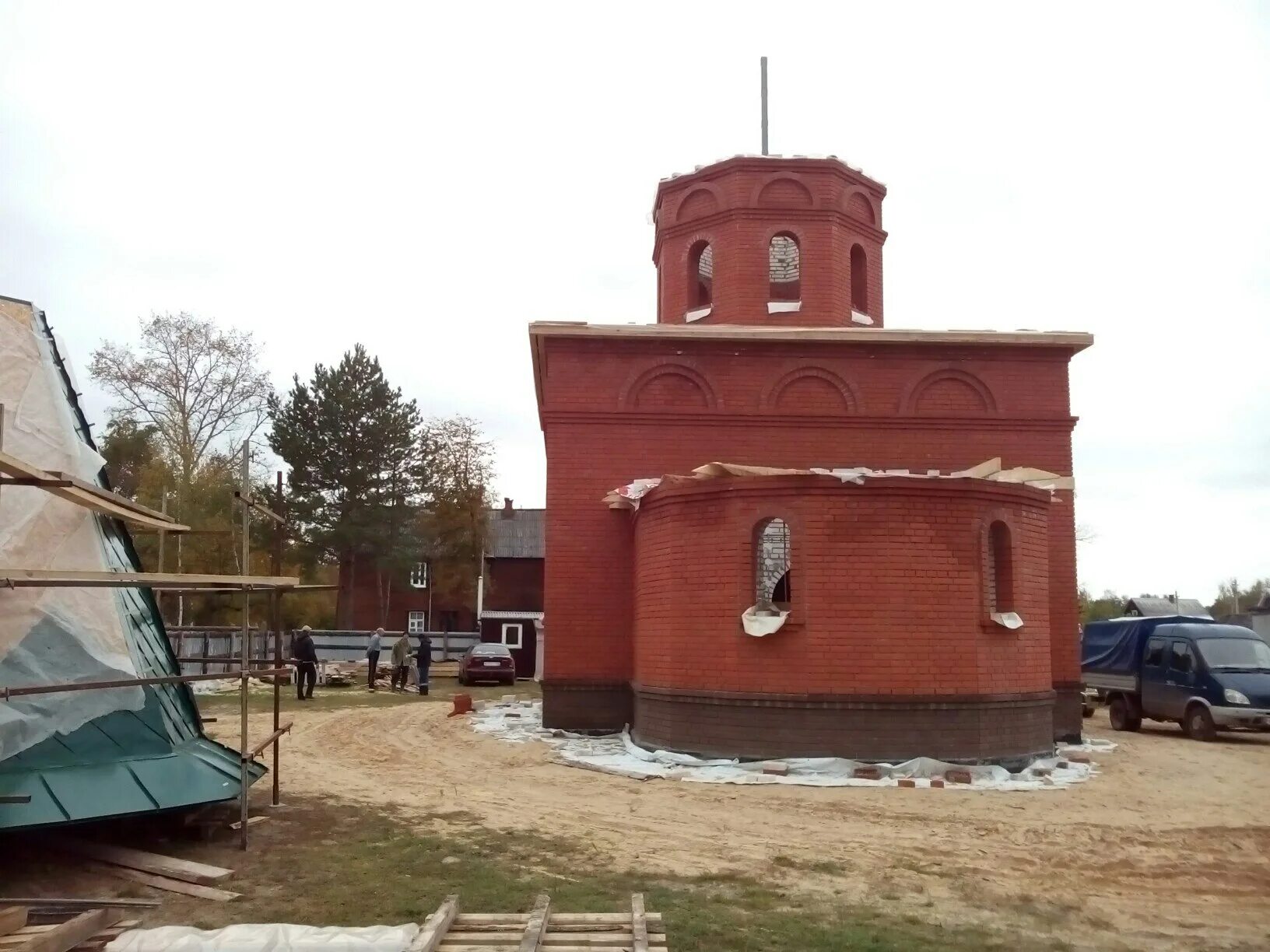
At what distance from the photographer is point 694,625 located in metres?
12.3

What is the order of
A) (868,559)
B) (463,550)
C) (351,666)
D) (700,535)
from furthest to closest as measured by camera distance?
(463,550), (351,666), (700,535), (868,559)

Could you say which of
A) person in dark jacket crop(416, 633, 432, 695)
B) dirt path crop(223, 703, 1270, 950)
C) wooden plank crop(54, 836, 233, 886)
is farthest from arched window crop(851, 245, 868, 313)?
wooden plank crop(54, 836, 233, 886)

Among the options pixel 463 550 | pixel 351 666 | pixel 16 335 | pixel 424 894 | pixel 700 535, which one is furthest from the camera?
pixel 463 550

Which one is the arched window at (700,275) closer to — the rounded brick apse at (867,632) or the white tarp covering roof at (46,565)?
the rounded brick apse at (867,632)

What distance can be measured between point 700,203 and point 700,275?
127 cm

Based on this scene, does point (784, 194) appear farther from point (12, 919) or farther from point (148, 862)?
point (12, 919)

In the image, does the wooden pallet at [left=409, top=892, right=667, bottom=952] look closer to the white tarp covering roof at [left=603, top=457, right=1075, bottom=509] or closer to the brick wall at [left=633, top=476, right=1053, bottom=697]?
the brick wall at [left=633, top=476, right=1053, bottom=697]

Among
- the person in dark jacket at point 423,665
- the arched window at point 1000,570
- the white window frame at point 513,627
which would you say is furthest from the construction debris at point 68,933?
the white window frame at point 513,627

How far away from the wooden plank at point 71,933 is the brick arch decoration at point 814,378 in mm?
11648

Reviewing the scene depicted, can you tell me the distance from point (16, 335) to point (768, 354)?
10.2m

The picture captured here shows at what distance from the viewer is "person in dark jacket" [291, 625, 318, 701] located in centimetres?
2142

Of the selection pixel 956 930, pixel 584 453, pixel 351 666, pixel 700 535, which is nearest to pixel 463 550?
pixel 351 666

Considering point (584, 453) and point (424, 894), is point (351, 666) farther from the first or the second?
point (424, 894)

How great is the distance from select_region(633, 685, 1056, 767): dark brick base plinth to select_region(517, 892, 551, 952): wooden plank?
5.89 m
